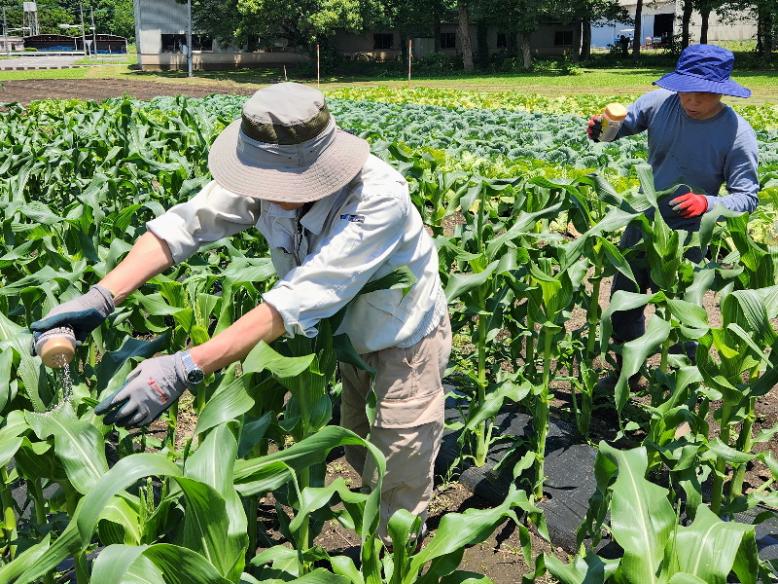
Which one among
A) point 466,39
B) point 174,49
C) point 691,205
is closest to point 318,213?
point 691,205

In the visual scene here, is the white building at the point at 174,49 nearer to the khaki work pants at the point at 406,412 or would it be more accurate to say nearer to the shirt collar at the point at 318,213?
the khaki work pants at the point at 406,412

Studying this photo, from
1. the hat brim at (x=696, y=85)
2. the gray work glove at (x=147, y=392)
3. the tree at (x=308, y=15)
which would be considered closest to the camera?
the gray work glove at (x=147, y=392)

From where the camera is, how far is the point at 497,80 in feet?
109

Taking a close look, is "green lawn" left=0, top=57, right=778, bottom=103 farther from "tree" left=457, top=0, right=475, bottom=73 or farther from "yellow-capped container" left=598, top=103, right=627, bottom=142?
"yellow-capped container" left=598, top=103, right=627, bottom=142

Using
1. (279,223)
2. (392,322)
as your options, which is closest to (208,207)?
(279,223)

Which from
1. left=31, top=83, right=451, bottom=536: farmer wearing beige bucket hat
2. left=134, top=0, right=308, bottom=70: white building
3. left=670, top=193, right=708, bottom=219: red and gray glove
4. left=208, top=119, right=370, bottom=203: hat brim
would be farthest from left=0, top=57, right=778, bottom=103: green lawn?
left=208, top=119, right=370, bottom=203: hat brim

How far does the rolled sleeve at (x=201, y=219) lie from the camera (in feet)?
8.06

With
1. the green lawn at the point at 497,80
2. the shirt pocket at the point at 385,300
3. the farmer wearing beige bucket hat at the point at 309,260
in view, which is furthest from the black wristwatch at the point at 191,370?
the green lawn at the point at 497,80

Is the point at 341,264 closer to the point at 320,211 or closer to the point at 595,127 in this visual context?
the point at 320,211

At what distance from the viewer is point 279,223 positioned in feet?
7.80

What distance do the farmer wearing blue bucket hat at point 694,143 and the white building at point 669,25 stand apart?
4107 cm

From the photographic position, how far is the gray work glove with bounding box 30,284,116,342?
2.15 meters

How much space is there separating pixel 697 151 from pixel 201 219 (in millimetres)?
2358

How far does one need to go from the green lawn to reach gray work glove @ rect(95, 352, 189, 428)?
22.1 metres
